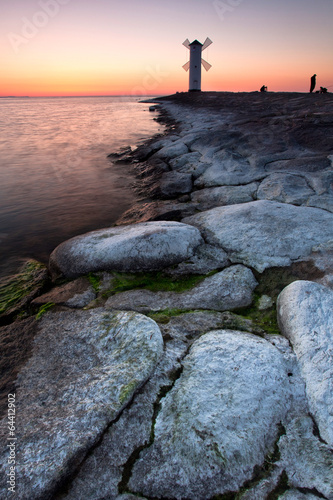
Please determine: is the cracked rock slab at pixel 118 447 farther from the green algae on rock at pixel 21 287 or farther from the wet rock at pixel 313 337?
the green algae on rock at pixel 21 287

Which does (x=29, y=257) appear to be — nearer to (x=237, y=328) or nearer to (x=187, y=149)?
(x=237, y=328)

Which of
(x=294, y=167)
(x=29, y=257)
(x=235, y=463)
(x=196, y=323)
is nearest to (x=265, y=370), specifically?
(x=235, y=463)

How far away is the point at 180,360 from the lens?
2529mm

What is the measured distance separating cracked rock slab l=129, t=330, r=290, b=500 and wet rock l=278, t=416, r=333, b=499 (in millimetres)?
105

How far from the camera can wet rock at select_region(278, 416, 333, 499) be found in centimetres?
173

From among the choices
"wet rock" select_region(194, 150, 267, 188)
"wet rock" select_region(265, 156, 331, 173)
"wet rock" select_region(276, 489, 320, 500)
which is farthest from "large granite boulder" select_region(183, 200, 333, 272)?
"wet rock" select_region(276, 489, 320, 500)

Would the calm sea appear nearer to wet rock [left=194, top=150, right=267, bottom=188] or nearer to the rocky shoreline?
the rocky shoreline

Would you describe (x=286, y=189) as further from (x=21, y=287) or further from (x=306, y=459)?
(x=21, y=287)

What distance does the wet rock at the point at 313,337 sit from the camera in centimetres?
207

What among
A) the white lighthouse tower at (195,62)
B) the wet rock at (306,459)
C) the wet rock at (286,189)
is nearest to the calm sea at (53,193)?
the wet rock at (286,189)

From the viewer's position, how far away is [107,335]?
9.30ft

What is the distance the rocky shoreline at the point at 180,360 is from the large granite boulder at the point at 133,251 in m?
0.02

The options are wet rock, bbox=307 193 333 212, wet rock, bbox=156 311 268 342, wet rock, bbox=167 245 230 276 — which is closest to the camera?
wet rock, bbox=156 311 268 342

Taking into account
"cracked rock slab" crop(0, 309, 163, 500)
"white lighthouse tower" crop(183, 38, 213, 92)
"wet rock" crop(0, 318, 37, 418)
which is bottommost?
"wet rock" crop(0, 318, 37, 418)
